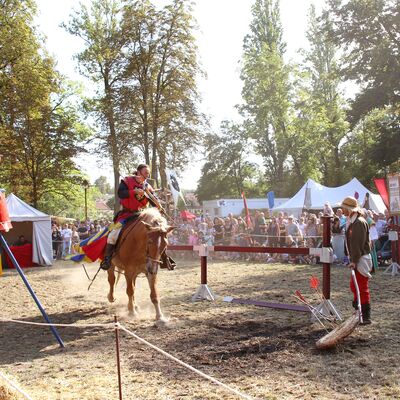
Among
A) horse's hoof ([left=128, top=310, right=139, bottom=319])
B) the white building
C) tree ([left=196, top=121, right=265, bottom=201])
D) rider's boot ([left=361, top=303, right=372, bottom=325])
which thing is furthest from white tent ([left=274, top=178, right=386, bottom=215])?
tree ([left=196, top=121, right=265, bottom=201])

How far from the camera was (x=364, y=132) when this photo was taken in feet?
170

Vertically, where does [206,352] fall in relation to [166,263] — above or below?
below

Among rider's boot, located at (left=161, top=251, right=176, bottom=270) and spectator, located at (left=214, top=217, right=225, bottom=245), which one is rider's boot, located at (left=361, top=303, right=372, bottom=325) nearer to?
rider's boot, located at (left=161, top=251, right=176, bottom=270)

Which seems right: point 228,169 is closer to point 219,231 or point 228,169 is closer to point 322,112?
point 322,112

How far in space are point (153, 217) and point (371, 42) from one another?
73.5ft

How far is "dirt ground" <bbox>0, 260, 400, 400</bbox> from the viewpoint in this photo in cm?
479

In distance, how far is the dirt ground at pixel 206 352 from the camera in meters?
4.79

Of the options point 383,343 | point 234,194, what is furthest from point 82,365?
point 234,194

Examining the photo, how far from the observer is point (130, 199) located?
8867mm

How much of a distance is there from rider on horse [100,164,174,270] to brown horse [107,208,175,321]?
0.17m

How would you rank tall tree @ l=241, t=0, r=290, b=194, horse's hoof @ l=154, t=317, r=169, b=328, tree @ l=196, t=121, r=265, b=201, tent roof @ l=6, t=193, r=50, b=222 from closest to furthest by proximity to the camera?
horse's hoof @ l=154, t=317, r=169, b=328 → tent roof @ l=6, t=193, r=50, b=222 → tall tree @ l=241, t=0, r=290, b=194 → tree @ l=196, t=121, r=265, b=201

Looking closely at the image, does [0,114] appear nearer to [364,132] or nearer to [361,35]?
[361,35]

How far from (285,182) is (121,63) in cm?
2833

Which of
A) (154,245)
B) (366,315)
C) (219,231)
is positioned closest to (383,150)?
(219,231)
